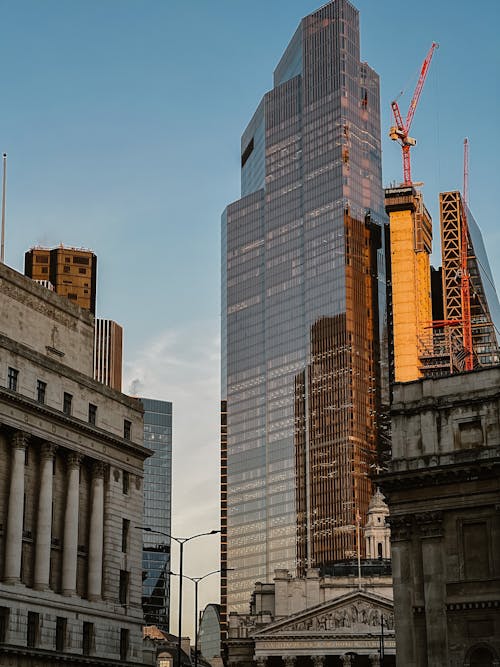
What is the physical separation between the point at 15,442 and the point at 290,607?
85.7m

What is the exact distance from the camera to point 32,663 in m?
80.4

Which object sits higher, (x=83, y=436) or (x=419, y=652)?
(x=83, y=436)

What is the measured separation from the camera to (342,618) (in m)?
150

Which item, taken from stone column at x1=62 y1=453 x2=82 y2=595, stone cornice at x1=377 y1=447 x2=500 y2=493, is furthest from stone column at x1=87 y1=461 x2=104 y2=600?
stone cornice at x1=377 y1=447 x2=500 y2=493

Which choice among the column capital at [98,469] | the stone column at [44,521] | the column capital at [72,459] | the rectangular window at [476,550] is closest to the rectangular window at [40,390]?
the stone column at [44,521]

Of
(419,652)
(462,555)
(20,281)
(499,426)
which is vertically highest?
(20,281)

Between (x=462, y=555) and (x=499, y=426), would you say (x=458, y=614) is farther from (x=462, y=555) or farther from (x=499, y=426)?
(x=499, y=426)

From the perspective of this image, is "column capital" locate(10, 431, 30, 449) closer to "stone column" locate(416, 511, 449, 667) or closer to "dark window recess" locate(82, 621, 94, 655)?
"dark window recess" locate(82, 621, 94, 655)

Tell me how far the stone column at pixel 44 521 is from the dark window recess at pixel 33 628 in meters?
1.71

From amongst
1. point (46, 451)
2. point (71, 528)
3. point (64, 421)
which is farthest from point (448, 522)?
point (64, 421)

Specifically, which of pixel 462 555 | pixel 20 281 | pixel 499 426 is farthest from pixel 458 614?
pixel 20 281

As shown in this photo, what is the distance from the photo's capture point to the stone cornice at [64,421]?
80.6 m

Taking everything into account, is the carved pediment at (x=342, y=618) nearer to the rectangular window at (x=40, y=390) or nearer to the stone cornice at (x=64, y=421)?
the stone cornice at (x=64, y=421)

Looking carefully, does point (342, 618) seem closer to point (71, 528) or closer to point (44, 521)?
point (71, 528)
